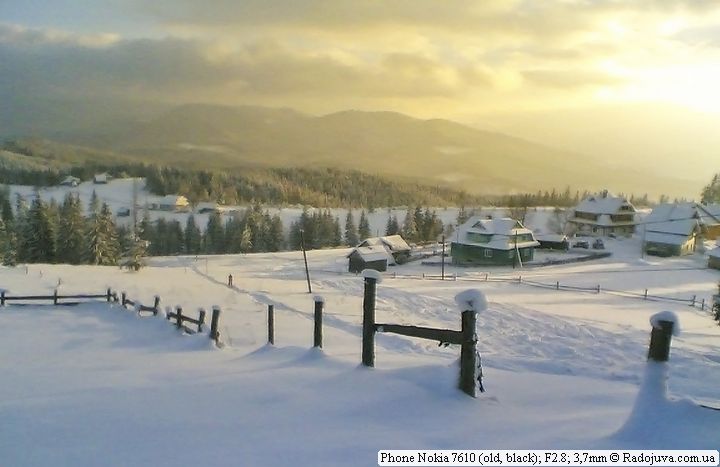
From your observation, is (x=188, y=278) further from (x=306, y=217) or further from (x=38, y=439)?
(x=306, y=217)

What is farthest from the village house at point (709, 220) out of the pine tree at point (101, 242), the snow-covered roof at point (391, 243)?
the pine tree at point (101, 242)

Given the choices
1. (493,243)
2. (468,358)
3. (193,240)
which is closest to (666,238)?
(493,243)

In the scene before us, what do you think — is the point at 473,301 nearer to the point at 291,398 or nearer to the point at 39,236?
the point at 291,398

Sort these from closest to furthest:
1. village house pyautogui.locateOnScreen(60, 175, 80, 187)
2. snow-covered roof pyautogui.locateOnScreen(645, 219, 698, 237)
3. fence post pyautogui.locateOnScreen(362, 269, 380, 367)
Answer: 1. fence post pyautogui.locateOnScreen(362, 269, 380, 367)
2. snow-covered roof pyautogui.locateOnScreen(645, 219, 698, 237)
3. village house pyautogui.locateOnScreen(60, 175, 80, 187)

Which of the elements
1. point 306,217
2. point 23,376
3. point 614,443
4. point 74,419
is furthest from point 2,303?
point 306,217

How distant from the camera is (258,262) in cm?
6112

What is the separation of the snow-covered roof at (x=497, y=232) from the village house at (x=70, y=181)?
432 ft

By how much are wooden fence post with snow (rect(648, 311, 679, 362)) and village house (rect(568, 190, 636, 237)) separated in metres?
75.9

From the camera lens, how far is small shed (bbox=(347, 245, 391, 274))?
174 ft

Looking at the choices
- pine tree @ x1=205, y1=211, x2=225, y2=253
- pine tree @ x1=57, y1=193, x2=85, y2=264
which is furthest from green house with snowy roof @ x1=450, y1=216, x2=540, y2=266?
pine tree @ x1=205, y1=211, x2=225, y2=253

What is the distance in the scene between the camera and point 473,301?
5.62 meters

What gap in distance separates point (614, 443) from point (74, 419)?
18.8 ft

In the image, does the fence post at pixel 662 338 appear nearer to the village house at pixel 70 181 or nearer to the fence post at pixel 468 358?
the fence post at pixel 468 358

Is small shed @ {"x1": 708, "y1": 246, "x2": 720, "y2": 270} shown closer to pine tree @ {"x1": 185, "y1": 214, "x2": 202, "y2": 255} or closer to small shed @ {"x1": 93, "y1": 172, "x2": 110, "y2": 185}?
pine tree @ {"x1": 185, "y1": 214, "x2": 202, "y2": 255}
